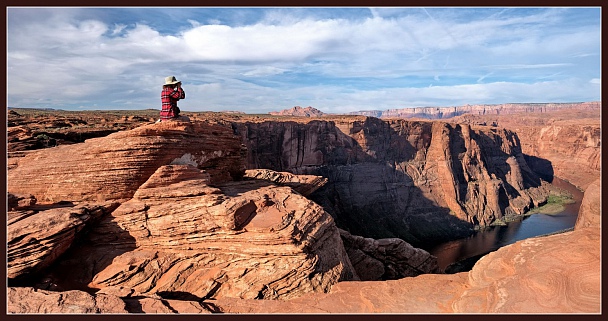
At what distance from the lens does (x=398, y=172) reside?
7212 cm

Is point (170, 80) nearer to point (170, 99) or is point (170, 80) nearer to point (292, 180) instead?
point (170, 99)

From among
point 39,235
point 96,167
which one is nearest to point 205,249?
point 39,235

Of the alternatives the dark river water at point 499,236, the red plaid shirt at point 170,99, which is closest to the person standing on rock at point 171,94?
the red plaid shirt at point 170,99

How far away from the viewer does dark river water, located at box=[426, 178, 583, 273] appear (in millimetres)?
54156

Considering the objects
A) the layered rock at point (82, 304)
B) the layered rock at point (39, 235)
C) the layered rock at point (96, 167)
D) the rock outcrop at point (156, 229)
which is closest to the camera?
the layered rock at point (82, 304)

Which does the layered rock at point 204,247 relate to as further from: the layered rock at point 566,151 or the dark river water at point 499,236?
the layered rock at point 566,151

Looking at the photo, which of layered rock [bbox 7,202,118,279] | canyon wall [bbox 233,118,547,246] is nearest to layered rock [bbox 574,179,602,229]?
layered rock [bbox 7,202,118,279]

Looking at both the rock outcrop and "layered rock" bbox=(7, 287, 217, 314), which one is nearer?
"layered rock" bbox=(7, 287, 217, 314)

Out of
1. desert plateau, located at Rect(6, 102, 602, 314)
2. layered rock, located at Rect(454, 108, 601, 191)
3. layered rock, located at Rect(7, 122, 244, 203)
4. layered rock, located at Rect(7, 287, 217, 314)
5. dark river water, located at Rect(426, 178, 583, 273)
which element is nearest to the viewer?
layered rock, located at Rect(7, 287, 217, 314)

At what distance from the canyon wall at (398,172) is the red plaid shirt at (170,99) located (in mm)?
33882

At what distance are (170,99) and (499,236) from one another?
219ft

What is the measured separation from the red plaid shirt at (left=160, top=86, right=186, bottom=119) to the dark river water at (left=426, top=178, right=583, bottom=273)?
4512 centimetres

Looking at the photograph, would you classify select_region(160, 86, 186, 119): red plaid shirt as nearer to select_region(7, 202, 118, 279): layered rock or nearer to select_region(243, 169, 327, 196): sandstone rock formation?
select_region(7, 202, 118, 279): layered rock

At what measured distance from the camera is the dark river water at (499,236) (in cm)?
5416
